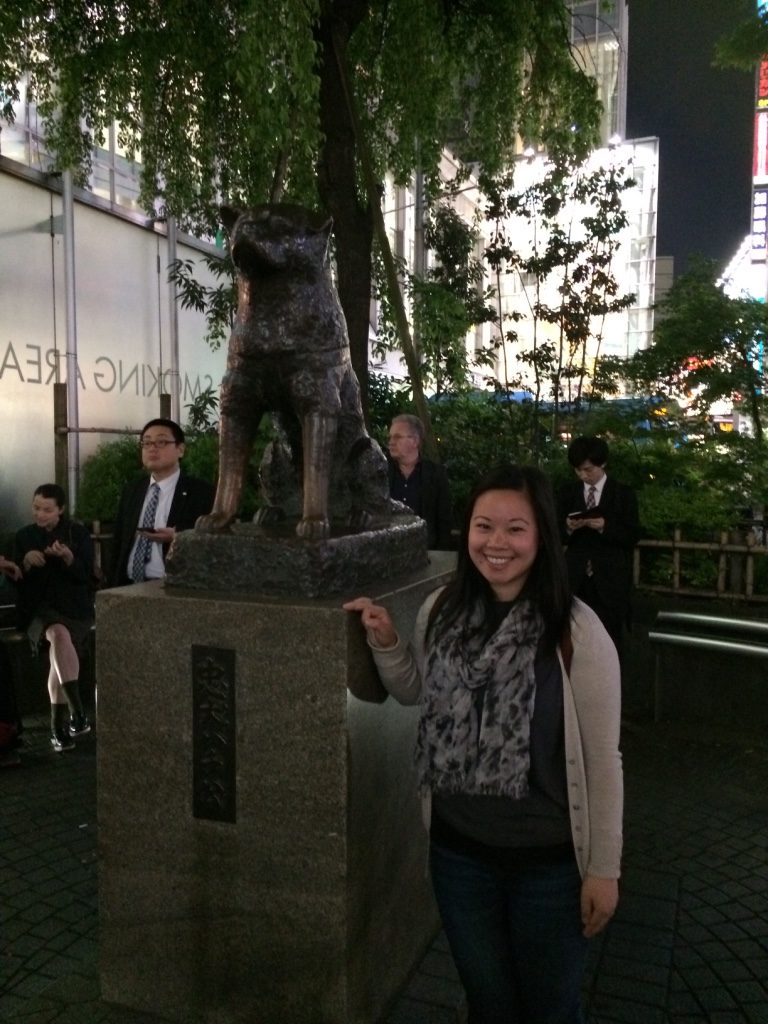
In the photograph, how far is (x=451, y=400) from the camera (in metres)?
9.88

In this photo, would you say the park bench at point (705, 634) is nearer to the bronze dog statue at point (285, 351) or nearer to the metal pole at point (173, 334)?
the bronze dog statue at point (285, 351)

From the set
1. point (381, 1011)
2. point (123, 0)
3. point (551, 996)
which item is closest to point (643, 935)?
point (381, 1011)

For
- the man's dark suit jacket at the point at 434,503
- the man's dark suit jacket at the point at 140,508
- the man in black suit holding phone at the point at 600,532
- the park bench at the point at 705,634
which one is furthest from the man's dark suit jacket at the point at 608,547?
the man's dark suit jacket at the point at 140,508

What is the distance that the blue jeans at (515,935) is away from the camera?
2.00 m

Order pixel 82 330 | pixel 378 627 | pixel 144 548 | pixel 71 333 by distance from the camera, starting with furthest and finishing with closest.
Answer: pixel 82 330, pixel 71 333, pixel 144 548, pixel 378 627

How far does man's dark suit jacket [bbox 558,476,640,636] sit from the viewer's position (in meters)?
5.36

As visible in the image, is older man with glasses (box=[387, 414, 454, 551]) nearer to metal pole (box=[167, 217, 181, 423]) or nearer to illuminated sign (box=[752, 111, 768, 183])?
metal pole (box=[167, 217, 181, 423])

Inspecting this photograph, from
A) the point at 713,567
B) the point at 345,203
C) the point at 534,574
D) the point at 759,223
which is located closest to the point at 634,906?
the point at 534,574

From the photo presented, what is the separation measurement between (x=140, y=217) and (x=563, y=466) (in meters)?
6.05

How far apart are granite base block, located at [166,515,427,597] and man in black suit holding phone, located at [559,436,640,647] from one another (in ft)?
8.85

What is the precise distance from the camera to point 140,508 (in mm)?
4504

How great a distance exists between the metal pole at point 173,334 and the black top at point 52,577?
544 cm

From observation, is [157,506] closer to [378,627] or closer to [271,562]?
[271,562]

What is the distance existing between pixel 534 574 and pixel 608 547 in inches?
137
